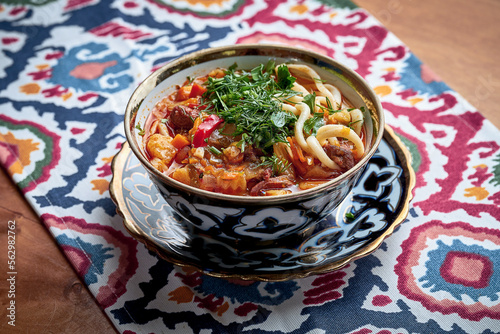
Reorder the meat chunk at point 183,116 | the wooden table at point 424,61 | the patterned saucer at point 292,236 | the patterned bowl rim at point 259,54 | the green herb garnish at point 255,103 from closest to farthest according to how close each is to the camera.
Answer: the patterned bowl rim at point 259,54 < the patterned saucer at point 292,236 < the wooden table at point 424,61 < the green herb garnish at point 255,103 < the meat chunk at point 183,116

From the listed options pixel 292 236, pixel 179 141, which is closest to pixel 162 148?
pixel 179 141

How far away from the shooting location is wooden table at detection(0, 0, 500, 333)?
2.44m

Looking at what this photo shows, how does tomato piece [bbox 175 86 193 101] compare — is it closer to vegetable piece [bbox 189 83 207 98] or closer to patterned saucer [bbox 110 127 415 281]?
vegetable piece [bbox 189 83 207 98]

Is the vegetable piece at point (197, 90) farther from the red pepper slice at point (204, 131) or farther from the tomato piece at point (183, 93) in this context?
the red pepper slice at point (204, 131)

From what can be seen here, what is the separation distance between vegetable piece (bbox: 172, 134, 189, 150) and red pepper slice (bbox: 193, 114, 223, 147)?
8 cm

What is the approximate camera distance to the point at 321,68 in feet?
9.84

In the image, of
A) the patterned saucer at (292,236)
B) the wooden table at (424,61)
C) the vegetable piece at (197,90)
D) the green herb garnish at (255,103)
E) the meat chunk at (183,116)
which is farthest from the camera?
the vegetable piece at (197,90)

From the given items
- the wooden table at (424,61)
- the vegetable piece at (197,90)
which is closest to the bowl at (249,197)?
the vegetable piece at (197,90)

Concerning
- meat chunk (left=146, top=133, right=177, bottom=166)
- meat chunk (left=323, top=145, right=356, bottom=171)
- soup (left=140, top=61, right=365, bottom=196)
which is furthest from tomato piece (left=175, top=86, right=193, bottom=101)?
meat chunk (left=323, top=145, right=356, bottom=171)

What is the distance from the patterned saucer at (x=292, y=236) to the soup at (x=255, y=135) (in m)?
0.28

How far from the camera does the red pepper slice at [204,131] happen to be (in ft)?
8.46

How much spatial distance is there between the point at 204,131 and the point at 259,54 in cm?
79

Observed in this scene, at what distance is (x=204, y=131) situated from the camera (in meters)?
2.58

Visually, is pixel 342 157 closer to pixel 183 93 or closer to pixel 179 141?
pixel 179 141
